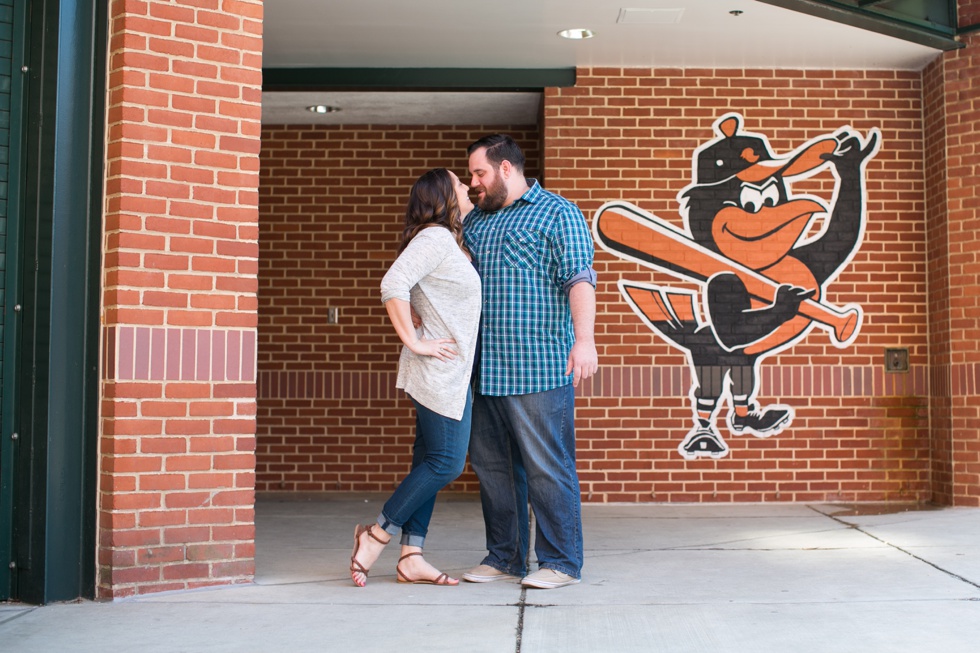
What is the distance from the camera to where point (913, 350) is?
27.6 feet

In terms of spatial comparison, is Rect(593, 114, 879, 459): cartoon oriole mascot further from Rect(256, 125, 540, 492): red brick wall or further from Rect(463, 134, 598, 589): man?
Rect(463, 134, 598, 589): man

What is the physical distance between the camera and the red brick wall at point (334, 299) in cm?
954

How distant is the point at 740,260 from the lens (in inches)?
330

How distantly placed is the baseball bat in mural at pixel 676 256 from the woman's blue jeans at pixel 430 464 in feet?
13.2

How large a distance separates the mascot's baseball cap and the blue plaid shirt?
13.2 feet

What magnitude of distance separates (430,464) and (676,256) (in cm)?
435

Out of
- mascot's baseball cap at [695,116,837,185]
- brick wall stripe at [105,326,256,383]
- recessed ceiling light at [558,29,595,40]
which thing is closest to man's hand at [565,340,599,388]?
brick wall stripe at [105,326,256,383]

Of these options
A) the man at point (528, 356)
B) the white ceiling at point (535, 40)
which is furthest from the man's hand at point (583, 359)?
the white ceiling at point (535, 40)

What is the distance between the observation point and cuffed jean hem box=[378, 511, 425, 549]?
4.64 meters

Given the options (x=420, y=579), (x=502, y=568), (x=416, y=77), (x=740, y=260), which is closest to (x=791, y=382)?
(x=740, y=260)

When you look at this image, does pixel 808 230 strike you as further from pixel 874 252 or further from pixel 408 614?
pixel 408 614

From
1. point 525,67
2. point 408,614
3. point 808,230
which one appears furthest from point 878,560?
point 525,67

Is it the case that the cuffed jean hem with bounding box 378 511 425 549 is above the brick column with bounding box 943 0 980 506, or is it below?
below

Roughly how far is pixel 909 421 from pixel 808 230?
1.73 metres
